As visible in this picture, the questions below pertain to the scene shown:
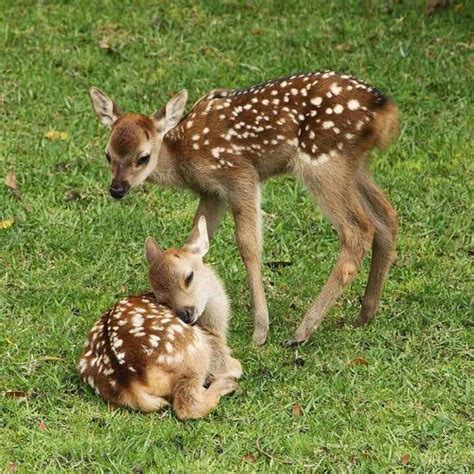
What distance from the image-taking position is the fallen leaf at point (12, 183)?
9.76 meters

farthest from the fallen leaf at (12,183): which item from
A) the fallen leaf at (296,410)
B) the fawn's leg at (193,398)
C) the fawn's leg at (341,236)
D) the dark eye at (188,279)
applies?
the fallen leaf at (296,410)

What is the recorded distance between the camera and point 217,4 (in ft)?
41.6

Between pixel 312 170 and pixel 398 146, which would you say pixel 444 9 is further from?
pixel 312 170

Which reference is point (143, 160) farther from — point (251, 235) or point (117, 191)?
point (251, 235)

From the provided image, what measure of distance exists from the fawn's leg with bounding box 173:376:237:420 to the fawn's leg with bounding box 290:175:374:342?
0.98 metres

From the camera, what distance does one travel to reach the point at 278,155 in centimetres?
802

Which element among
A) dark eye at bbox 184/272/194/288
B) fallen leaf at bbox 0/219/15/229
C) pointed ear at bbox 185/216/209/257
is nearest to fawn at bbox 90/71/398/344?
pointed ear at bbox 185/216/209/257

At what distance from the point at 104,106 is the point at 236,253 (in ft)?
4.83

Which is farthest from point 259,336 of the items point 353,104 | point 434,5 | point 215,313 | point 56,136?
point 434,5

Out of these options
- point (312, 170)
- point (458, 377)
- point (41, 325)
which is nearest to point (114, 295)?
point (41, 325)

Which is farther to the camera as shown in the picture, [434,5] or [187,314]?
[434,5]

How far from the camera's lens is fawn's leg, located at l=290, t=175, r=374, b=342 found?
25.8 ft

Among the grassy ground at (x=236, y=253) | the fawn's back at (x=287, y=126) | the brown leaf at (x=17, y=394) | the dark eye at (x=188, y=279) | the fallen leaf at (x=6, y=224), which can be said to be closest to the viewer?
the grassy ground at (x=236, y=253)

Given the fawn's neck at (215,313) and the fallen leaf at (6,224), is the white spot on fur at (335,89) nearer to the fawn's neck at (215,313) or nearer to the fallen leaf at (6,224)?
the fawn's neck at (215,313)
